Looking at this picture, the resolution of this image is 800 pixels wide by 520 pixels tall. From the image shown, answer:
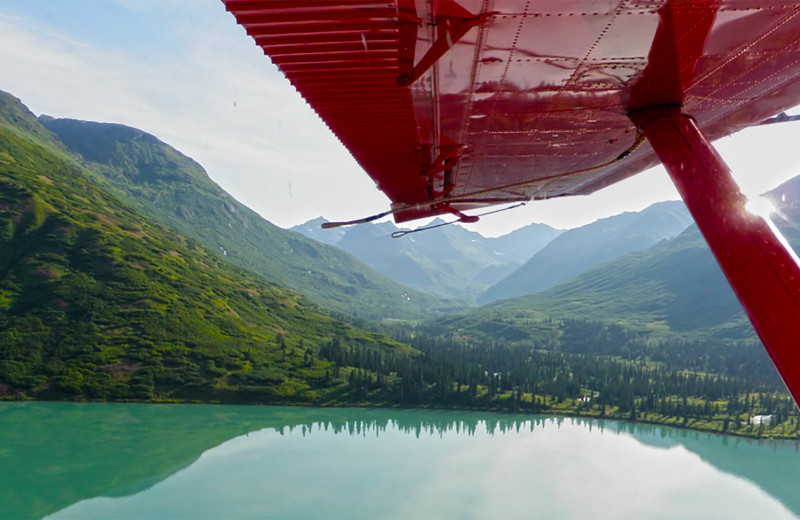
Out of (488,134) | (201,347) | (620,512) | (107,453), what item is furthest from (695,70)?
(201,347)

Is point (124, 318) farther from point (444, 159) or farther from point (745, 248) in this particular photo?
point (745, 248)

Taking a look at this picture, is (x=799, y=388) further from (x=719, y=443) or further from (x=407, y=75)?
(x=719, y=443)

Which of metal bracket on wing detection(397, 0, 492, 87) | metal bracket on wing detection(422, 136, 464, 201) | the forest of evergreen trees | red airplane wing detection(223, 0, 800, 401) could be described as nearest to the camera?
metal bracket on wing detection(397, 0, 492, 87)

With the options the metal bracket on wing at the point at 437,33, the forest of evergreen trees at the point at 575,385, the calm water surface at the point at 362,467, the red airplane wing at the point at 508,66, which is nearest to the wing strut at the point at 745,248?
the red airplane wing at the point at 508,66

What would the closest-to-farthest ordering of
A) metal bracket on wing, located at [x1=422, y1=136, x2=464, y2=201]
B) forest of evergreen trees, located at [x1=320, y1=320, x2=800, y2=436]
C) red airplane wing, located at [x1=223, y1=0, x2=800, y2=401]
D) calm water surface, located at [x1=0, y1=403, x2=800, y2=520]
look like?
red airplane wing, located at [x1=223, y1=0, x2=800, y2=401]
metal bracket on wing, located at [x1=422, y1=136, x2=464, y2=201]
calm water surface, located at [x1=0, y1=403, x2=800, y2=520]
forest of evergreen trees, located at [x1=320, y1=320, x2=800, y2=436]

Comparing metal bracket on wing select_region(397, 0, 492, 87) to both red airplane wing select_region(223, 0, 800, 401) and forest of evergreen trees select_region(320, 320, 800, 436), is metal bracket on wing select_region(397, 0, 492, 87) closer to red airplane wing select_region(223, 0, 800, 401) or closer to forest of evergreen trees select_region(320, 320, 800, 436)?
red airplane wing select_region(223, 0, 800, 401)

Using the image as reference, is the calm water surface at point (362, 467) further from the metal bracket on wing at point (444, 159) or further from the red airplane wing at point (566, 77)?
the red airplane wing at point (566, 77)

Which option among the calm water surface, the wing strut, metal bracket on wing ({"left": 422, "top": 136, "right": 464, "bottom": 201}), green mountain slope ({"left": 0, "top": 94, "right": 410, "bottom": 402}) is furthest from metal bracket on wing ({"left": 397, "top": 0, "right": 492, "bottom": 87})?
green mountain slope ({"left": 0, "top": 94, "right": 410, "bottom": 402})
